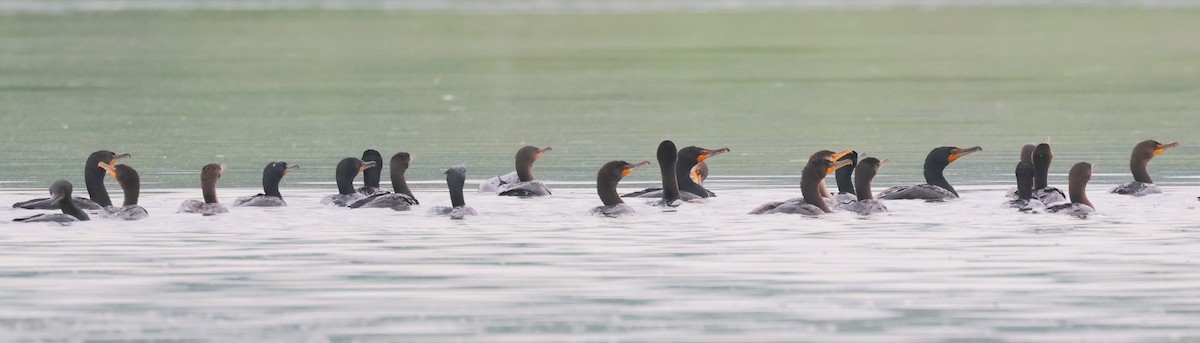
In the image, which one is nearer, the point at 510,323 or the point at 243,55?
the point at 510,323

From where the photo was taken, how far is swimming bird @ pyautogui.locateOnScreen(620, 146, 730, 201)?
14773mm

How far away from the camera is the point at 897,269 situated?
1058 cm

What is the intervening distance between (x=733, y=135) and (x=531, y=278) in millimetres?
11500

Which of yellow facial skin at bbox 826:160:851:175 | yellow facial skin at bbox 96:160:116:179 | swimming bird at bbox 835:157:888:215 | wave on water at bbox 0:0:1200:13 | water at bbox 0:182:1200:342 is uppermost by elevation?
wave on water at bbox 0:0:1200:13

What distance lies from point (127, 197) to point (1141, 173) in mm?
6693

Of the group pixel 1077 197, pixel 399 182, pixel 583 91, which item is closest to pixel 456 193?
pixel 399 182

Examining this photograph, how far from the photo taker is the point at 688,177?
1519 centimetres

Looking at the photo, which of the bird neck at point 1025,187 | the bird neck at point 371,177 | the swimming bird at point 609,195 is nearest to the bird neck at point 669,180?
the swimming bird at point 609,195

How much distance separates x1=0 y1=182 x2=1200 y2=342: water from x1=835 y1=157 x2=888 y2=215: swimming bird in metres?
0.20

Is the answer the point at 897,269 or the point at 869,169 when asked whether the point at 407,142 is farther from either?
the point at 897,269

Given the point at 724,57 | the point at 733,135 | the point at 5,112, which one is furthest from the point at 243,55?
the point at 733,135

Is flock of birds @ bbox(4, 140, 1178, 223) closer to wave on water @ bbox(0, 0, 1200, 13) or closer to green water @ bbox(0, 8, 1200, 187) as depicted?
green water @ bbox(0, 8, 1200, 187)

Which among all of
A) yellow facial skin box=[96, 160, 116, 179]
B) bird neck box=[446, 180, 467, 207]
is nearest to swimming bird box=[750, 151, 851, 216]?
bird neck box=[446, 180, 467, 207]

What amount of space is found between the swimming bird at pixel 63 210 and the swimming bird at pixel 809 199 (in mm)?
3901
